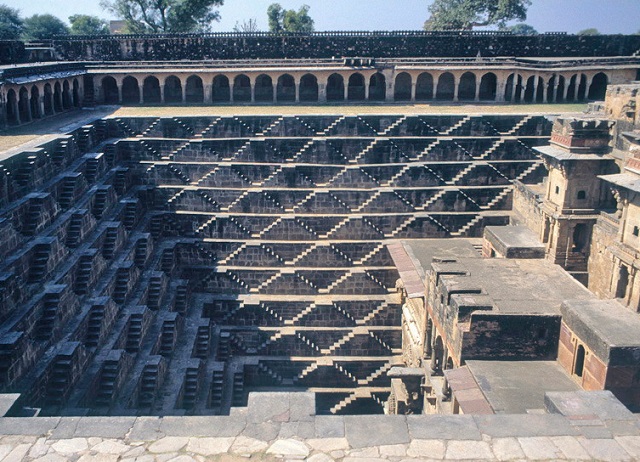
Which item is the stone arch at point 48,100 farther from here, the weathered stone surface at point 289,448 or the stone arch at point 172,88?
the weathered stone surface at point 289,448

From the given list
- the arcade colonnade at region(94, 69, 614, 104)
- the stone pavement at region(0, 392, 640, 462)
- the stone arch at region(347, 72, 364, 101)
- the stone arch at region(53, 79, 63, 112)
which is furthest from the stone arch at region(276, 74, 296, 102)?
the stone pavement at region(0, 392, 640, 462)

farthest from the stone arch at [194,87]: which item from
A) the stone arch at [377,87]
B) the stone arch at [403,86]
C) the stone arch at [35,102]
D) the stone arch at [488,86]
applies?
the stone arch at [488,86]

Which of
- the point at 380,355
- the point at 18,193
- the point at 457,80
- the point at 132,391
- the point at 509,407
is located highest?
the point at 457,80

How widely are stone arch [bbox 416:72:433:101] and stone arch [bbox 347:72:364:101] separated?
8.79 feet

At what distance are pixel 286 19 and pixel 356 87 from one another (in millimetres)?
33204

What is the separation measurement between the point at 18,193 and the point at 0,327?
14.2 ft

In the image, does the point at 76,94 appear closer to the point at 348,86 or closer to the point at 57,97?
the point at 57,97

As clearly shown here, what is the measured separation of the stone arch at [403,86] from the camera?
29359mm

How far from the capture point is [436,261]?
A: 15.0 m

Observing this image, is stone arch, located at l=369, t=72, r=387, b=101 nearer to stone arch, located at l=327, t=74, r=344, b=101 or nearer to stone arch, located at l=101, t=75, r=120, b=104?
stone arch, located at l=327, t=74, r=344, b=101

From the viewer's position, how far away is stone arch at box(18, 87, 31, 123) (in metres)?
21.3

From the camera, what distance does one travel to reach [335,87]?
1188 inches

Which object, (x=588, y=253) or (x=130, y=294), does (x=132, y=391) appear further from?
(x=588, y=253)

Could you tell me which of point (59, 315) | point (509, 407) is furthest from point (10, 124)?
point (509, 407)
